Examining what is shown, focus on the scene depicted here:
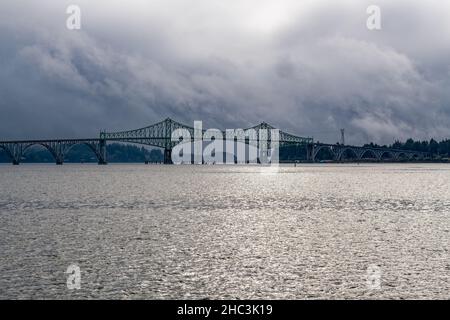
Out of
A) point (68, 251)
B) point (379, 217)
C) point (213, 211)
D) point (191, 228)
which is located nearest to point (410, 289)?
point (68, 251)

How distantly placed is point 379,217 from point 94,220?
59.7 ft

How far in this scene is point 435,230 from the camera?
28391 millimetres

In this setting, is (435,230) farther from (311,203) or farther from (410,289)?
(311,203)

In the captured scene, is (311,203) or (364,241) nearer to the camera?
(364,241)

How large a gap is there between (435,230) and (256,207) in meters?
17.9

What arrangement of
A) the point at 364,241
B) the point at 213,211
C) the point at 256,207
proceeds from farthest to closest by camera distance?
the point at 256,207 < the point at 213,211 < the point at 364,241

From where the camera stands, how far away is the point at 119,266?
18703 mm
